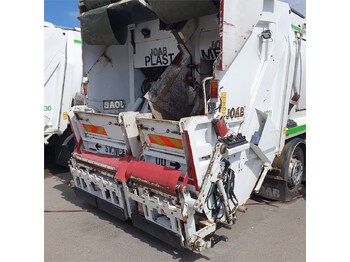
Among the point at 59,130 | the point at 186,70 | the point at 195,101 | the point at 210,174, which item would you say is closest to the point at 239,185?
the point at 210,174

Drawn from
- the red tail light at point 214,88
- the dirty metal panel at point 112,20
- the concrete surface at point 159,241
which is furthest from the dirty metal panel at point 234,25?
the concrete surface at point 159,241

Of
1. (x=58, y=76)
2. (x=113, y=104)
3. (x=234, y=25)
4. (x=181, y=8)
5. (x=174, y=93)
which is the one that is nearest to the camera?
(x=234, y=25)

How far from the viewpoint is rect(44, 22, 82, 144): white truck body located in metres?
5.71

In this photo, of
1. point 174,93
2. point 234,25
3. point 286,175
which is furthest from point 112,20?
point 286,175

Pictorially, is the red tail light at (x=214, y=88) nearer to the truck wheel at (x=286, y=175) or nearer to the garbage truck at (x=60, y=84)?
the truck wheel at (x=286, y=175)

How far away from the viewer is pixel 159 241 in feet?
11.3

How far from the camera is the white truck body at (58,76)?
5707mm

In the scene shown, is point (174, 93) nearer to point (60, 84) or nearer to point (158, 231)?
point (158, 231)

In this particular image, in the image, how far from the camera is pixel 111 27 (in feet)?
12.3

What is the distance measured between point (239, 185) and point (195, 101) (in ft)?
3.65

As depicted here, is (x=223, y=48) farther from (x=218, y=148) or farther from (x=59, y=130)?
(x=59, y=130)

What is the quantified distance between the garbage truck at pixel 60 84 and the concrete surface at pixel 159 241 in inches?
66.9

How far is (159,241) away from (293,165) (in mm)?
2139

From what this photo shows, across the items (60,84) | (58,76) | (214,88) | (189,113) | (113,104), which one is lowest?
(189,113)
